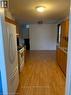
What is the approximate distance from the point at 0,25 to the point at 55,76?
2809 millimetres

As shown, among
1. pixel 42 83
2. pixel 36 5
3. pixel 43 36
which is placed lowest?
pixel 42 83

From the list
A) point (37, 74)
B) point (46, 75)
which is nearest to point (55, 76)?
point (46, 75)

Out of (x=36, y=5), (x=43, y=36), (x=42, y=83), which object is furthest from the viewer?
(x=43, y=36)

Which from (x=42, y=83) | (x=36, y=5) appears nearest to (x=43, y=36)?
(x=36, y=5)

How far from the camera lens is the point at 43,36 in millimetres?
8812

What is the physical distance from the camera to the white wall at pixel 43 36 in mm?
8711

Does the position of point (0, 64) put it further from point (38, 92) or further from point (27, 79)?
point (27, 79)

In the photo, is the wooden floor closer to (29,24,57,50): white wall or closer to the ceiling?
the ceiling

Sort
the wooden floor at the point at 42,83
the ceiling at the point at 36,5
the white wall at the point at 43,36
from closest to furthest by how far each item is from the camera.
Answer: the wooden floor at the point at 42,83 → the ceiling at the point at 36,5 → the white wall at the point at 43,36

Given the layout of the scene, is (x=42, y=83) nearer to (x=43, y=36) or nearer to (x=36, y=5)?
(x=36, y=5)

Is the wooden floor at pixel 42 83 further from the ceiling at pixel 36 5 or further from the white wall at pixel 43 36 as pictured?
the white wall at pixel 43 36

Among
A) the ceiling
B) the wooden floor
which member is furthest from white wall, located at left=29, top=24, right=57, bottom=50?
the wooden floor

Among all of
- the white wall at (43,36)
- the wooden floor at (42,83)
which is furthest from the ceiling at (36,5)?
the white wall at (43,36)

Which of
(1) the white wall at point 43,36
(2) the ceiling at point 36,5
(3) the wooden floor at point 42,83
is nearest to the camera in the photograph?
(3) the wooden floor at point 42,83
